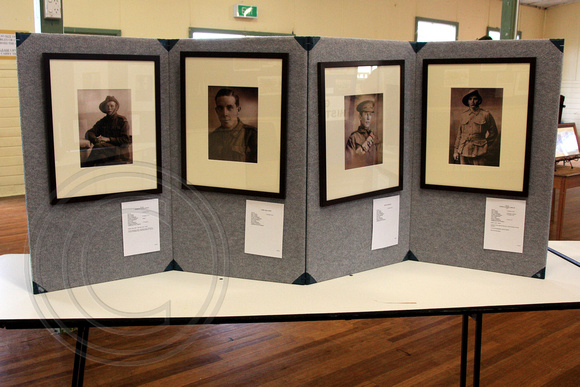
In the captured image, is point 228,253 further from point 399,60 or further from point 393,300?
point 399,60

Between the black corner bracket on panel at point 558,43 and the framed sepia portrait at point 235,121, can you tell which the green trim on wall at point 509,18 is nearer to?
the black corner bracket on panel at point 558,43

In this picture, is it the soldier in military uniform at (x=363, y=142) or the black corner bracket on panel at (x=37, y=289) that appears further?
the soldier in military uniform at (x=363, y=142)

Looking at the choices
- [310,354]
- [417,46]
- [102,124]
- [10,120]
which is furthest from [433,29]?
[102,124]

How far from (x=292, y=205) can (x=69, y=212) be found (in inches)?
24.0

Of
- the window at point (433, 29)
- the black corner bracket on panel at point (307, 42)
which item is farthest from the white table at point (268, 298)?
the window at point (433, 29)

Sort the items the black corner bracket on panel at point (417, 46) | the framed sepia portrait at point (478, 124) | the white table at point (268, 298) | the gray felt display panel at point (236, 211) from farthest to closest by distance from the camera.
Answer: the black corner bracket on panel at point (417, 46)
the framed sepia portrait at point (478, 124)
the gray felt display panel at point (236, 211)
the white table at point (268, 298)

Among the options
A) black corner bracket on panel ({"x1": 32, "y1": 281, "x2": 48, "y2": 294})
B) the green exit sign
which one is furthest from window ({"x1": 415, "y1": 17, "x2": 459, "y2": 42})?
black corner bracket on panel ({"x1": 32, "y1": 281, "x2": 48, "y2": 294})

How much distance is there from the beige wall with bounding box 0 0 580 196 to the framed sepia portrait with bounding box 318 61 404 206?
5.33 metres

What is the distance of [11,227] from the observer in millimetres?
4785

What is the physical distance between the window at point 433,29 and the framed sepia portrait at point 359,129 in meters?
8.79

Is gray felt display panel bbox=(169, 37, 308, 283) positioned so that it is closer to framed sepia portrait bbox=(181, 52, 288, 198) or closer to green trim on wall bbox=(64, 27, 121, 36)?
framed sepia portrait bbox=(181, 52, 288, 198)

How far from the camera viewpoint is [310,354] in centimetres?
255

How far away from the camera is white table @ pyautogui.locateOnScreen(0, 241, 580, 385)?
4.47 ft

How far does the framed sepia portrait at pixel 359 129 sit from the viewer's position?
1.50 meters
